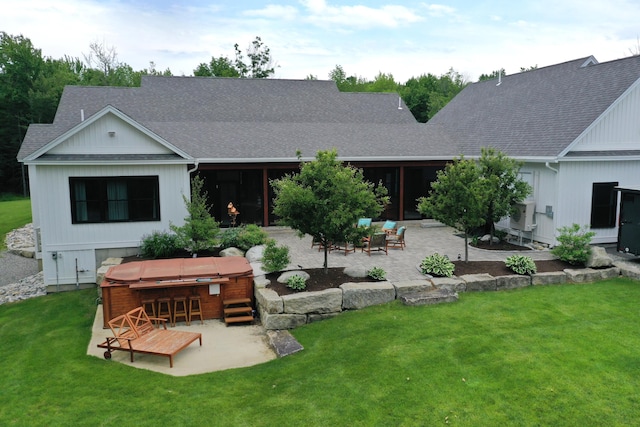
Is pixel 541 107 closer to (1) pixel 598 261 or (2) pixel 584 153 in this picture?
(2) pixel 584 153

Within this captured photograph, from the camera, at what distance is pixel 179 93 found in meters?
24.0

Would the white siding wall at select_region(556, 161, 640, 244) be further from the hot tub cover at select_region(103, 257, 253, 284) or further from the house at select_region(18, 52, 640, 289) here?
the hot tub cover at select_region(103, 257, 253, 284)

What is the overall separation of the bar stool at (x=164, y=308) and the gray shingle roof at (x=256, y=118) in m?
6.86

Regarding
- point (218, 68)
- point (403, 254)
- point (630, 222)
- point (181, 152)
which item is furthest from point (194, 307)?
point (218, 68)

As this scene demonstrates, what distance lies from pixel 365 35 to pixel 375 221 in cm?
3294

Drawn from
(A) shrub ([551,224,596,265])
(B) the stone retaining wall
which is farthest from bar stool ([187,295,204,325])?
(A) shrub ([551,224,596,265])

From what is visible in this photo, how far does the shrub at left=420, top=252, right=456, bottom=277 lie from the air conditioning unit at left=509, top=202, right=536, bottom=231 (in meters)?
4.49

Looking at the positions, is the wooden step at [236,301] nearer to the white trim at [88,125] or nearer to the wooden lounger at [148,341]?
the wooden lounger at [148,341]

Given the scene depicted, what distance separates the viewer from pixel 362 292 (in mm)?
10766

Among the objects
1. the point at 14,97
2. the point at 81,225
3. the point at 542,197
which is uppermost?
the point at 14,97

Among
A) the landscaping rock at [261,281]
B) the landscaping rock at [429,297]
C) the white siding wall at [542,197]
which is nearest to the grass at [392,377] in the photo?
the landscaping rock at [429,297]

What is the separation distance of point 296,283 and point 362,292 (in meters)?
1.49

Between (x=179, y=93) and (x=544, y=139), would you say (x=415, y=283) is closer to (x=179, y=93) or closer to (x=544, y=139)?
(x=544, y=139)

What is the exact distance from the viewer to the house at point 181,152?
1368 centimetres
